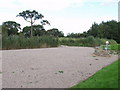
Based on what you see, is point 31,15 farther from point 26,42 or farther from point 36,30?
point 26,42

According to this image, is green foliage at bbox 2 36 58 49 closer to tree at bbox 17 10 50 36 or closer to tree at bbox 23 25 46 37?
tree at bbox 17 10 50 36

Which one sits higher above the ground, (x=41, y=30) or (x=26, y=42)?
(x=41, y=30)

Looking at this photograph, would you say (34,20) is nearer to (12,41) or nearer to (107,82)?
(12,41)

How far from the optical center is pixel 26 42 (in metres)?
17.9

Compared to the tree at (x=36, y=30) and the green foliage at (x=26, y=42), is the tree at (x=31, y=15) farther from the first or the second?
the green foliage at (x=26, y=42)

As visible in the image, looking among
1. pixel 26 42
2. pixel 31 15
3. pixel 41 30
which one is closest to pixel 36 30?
pixel 41 30

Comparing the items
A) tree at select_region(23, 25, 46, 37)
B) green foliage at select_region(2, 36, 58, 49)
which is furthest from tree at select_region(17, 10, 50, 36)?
green foliage at select_region(2, 36, 58, 49)

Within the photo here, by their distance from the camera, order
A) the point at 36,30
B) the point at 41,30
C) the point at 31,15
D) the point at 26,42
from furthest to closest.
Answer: the point at 41,30
the point at 36,30
the point at 31,15
the point at 26,42

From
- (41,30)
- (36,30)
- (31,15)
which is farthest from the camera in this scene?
(41,30)

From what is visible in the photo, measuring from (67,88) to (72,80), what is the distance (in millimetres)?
770

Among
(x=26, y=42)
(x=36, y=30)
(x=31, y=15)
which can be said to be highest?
(x=31, y=15)

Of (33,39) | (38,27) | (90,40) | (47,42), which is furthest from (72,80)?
(38,27)

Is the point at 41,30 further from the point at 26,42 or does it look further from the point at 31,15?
the point at 26,42

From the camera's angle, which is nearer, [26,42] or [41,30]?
[26,42]
